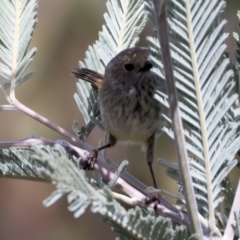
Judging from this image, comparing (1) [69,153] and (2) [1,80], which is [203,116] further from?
(2) [1,80]

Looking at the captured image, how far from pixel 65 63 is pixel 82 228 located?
0.97 metres

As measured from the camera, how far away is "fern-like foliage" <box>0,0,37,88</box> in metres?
1.07

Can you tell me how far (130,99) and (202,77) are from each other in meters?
0.81

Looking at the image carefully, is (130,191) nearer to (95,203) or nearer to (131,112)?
(95,203)

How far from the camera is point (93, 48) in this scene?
118 centimetres

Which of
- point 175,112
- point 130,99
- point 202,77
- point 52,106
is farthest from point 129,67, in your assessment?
point 52,106

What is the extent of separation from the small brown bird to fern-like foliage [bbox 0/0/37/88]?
38 cm

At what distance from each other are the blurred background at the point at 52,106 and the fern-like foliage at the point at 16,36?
205 centimetres

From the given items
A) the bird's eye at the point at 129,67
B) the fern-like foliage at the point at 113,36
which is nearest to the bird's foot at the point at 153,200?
the fern-like foliage at the point at 113,36

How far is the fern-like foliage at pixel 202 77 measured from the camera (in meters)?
0.74

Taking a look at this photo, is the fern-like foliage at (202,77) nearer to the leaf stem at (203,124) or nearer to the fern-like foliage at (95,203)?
the leaf stem at (203,124)

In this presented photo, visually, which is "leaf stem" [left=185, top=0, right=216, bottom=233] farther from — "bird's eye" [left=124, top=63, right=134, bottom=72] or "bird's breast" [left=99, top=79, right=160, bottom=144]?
"bird's eye" [left=124, top=63, right=134, bottom=72]

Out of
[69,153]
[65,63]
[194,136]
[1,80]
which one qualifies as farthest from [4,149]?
[65,63]

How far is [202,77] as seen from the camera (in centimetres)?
75
